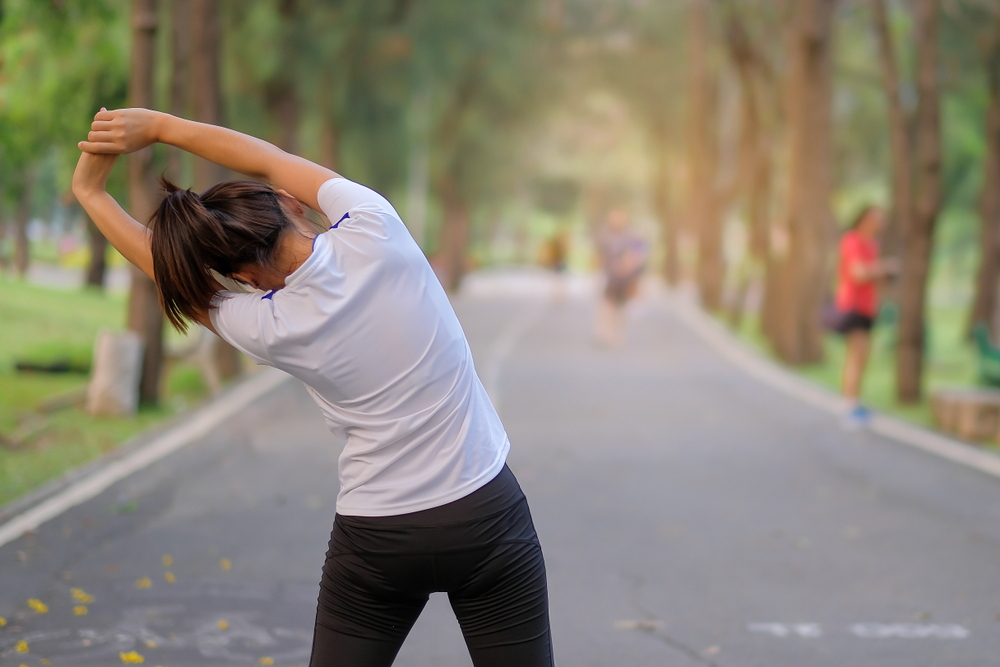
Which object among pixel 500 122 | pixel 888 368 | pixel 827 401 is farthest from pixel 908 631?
pixel 500 122

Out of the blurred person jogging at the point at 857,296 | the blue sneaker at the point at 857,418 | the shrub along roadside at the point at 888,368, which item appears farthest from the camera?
the shrub along roadside at the point at 888,368

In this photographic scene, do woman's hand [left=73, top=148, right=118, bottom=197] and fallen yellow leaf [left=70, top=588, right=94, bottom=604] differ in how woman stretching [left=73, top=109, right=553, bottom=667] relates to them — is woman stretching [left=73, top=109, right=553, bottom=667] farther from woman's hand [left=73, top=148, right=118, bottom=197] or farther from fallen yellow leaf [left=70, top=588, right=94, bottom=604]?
fallen yellow leaf [left=70, top=588, right=94, bottom=604]

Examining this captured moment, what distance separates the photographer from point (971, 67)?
79.2 feet

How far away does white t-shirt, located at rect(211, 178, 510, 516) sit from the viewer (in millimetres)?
2656

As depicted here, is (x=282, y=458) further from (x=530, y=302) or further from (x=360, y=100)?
(x=530, y=302)

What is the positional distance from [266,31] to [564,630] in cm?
1544

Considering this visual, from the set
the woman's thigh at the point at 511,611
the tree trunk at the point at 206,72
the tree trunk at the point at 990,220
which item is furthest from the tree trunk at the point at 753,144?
the woman's thigh at the point at 511,611

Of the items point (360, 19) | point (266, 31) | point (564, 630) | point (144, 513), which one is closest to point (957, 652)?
point (564, 630)

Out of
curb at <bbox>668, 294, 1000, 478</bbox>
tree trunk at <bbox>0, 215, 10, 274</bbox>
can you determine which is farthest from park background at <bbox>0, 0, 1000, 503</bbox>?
curb at <bbox>668, 294, 1000, 478</bbox>

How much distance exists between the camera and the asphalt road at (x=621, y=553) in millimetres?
5328

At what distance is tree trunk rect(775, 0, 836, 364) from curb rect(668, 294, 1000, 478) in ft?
2.41

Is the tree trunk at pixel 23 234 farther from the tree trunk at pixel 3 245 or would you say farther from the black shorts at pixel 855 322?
the black shorts at pixel 855 322

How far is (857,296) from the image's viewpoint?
12438 mm

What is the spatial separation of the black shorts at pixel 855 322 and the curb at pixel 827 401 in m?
0.92
